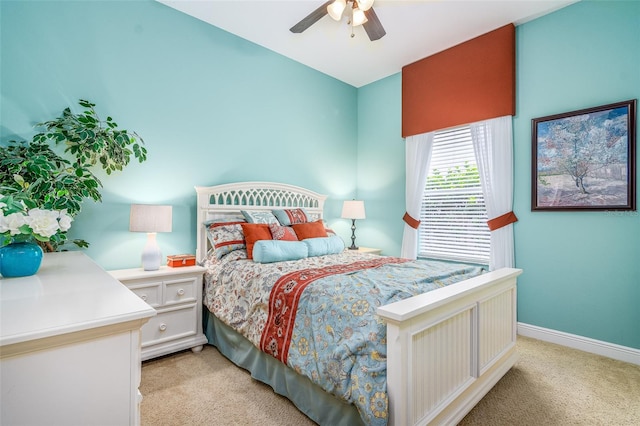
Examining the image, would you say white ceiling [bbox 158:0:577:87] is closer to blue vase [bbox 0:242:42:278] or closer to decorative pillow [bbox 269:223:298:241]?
decorative pillow [bbox 269:223:298:241]

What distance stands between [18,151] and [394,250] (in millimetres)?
3844

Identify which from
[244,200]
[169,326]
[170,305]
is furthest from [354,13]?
[169,326]

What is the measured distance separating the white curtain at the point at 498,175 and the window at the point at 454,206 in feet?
0.44

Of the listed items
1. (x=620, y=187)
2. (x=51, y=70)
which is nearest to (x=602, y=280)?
(x=620, y=187)

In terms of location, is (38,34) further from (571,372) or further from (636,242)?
(636,242)

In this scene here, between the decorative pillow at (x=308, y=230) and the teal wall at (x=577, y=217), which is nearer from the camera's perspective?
the teal wall at (x=577, y=217)

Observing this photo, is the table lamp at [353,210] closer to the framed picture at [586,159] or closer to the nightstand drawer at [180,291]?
the framed picture at [586,159]

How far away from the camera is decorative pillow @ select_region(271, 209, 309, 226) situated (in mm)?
3271

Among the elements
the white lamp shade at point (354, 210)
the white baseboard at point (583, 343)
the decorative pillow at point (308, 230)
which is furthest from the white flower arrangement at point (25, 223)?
the white baseboard at point (583, 343)

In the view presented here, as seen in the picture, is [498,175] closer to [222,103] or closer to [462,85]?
[462,85]

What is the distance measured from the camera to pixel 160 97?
9.40 feet

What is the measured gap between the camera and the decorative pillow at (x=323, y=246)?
9.46 feet

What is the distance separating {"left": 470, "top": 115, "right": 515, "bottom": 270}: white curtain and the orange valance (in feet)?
0.51

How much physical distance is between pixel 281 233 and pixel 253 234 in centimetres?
28
